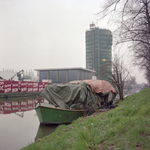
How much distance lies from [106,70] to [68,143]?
15015 millimetres

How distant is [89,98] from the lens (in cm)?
1016

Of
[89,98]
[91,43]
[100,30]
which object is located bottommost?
[89,98]

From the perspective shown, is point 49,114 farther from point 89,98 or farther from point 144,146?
point 144,146

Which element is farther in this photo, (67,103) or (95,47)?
(95,47)

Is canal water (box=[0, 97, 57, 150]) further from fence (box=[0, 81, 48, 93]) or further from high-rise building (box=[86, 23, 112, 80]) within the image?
high-rise building (box=[86, 23, 112, 80])

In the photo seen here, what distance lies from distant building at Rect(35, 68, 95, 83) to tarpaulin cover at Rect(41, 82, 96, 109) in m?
34.0

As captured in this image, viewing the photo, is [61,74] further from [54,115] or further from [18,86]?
[54,115]

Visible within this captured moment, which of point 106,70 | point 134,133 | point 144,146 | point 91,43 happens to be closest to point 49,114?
point 134,133

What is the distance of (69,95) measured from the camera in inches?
384

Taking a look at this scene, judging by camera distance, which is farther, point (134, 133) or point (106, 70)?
point (106, 70)

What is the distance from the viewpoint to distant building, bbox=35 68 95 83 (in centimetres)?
4434

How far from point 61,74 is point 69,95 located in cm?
3604

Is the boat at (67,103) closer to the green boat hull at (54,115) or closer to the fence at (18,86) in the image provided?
the green boat hull at (54,115)

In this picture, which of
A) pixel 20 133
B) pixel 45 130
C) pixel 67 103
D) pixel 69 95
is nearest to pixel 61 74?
pixel 67 103
